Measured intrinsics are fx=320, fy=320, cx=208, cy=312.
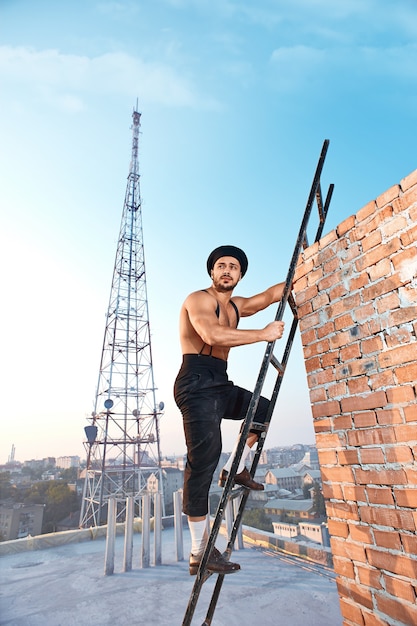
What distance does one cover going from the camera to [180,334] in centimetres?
243

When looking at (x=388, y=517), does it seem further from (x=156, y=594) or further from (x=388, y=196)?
(x=156, y=594)

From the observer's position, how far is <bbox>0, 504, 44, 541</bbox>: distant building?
3831 centimetres

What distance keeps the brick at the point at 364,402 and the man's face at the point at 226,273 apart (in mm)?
1190

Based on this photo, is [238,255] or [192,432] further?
[238,255]

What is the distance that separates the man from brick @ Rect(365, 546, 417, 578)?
755mm

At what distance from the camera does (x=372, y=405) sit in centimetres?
176

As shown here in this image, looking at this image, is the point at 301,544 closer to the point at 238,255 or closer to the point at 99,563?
the point at 99,563

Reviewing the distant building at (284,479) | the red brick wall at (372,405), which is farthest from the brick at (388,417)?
the distant building at (284,479)

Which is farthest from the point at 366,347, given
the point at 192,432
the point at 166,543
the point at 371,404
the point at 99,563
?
the point at 166,543

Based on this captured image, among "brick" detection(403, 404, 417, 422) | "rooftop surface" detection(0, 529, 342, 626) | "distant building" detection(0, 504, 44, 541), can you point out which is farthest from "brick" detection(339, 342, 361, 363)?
"distant building" detection(0, 504, 44, 541)

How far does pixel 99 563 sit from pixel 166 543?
8.43 ft

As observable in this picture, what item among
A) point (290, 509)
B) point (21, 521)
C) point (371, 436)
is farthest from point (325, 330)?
point (21, 521)

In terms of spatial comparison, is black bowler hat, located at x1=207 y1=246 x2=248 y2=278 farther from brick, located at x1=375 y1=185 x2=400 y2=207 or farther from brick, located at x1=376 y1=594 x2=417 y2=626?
brick, located at x1=376 y1=594 x2=417 y2=626

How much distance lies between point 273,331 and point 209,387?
1.94 feet
